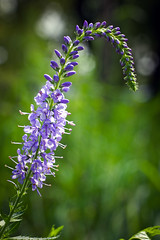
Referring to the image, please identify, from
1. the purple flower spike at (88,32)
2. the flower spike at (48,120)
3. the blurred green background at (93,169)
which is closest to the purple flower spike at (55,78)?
the flower spike at (48,120)

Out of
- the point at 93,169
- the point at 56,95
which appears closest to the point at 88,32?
the point at 56,95

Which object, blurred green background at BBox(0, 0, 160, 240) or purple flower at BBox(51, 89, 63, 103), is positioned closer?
purple flower at BBox(51, 89, 63, 103)

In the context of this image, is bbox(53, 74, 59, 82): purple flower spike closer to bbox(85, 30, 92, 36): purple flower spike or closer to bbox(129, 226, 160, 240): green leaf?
bbox(85, 30, 92, 36): purple flower spike

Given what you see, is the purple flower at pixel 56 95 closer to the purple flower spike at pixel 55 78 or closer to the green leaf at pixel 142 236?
the purple flower spike at pixel 55 78

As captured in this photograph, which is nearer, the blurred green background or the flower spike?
the flower spike

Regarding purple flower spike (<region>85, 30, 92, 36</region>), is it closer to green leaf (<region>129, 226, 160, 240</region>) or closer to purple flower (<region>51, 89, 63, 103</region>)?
purple flower (<region>51, 89, 63, 103</region>)

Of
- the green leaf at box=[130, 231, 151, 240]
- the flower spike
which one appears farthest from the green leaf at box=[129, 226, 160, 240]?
the flower spike

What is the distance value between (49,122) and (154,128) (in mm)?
4564

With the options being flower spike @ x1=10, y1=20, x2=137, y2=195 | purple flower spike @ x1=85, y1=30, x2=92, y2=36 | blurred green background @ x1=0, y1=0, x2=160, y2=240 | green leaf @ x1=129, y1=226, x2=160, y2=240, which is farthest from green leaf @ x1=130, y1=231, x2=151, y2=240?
blurred green background @ x1=0, y1=0, x2=160, y2=240

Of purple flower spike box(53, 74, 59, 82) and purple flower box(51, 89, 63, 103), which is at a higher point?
purple flower spike box(53, 74, 59, 82)

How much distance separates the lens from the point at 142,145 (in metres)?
4.73

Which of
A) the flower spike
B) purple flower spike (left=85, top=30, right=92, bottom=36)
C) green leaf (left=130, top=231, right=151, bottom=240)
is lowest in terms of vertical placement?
green leaf (left=130, top=231, right=151, bottom=240)

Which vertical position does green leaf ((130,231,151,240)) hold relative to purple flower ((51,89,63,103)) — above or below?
below

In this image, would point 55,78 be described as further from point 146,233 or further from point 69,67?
point 146,233
